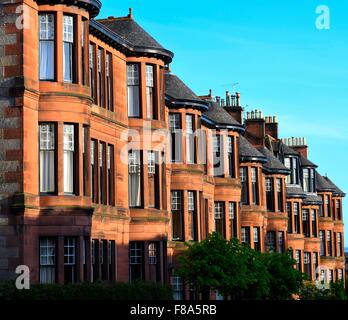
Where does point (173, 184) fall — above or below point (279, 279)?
above

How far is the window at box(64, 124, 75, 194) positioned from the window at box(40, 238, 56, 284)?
1968 mm

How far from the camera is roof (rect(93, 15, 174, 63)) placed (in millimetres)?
36438

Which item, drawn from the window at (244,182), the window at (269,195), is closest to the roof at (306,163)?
the window at (269,195)

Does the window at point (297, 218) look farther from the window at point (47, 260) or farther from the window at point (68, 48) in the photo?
the window at point (47, 260)

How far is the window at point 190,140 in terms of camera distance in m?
44.2

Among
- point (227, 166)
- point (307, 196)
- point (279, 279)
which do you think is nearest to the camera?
point (279, 279)

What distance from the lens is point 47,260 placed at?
98.0 ft

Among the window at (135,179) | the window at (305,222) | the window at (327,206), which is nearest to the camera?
the window at (135,179)

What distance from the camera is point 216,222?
5050 centimetres

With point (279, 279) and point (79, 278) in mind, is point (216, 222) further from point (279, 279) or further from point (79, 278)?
point (79, 278)

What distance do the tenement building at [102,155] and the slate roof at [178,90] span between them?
0.27 feet

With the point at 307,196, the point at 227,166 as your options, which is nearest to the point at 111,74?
the point at 227,166

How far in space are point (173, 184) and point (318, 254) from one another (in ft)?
115
